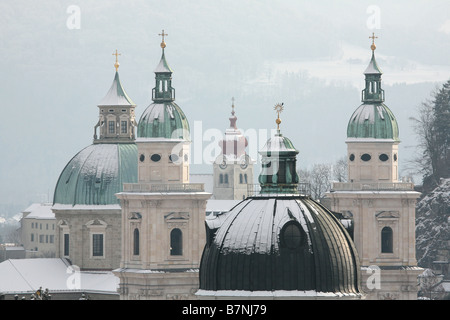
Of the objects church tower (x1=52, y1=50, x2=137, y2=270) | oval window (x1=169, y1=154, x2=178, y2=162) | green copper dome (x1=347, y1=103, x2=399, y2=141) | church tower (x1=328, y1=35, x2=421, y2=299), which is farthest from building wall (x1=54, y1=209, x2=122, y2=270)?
green copper dome (x1=347, y1=103, x2=399, y2=141)

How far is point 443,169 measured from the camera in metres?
173

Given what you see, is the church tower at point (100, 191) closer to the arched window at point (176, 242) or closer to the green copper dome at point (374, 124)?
the arched window at point (176, 242)

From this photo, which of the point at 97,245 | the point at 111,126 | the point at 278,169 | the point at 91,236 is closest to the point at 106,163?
the point at 111,126

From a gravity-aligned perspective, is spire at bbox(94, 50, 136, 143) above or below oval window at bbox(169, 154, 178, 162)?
above

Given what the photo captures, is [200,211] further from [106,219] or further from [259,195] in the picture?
[259,195]

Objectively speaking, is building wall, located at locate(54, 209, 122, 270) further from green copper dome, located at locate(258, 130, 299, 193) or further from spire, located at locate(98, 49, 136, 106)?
green copper dome, located at locate(258, 130, 299, 193)

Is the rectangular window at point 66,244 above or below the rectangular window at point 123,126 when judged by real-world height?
below

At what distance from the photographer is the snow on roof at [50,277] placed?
158 meters

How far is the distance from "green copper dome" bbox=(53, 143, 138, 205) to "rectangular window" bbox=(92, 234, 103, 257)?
2328 mm

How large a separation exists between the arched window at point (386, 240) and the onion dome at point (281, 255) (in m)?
45.7

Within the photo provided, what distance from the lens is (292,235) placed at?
100125 millimetres

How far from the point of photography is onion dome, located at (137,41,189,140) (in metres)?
149

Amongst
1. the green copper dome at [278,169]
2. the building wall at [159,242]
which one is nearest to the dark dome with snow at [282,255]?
the green copper dome at [278,169]
